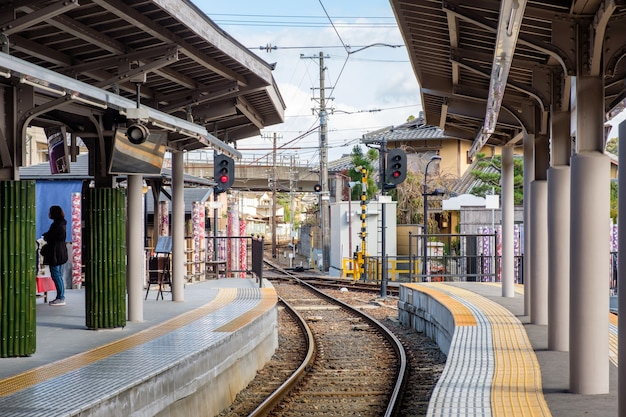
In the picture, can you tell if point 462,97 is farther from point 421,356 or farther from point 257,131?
point 257,131

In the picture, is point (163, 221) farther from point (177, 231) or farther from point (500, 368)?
point (500, 368)

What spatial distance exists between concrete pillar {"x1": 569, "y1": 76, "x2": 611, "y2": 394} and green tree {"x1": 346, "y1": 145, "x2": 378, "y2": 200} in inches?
1349

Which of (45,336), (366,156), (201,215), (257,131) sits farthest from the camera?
(366,156)

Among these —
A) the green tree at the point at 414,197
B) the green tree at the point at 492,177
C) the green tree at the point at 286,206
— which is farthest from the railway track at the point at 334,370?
the green tree at the point at 286,206

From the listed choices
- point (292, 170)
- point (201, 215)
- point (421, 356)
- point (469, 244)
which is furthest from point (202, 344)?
point (292, 170)

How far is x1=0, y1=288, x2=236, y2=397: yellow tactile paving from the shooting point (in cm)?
763

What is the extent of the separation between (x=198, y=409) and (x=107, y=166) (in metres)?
3.96

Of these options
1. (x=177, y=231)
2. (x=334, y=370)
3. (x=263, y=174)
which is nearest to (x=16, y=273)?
(x=334, y=370)

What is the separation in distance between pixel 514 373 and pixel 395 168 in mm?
13450

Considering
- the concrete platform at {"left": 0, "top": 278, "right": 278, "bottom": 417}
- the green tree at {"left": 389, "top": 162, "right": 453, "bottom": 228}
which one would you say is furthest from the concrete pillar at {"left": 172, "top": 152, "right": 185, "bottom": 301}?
the green tree at {"left": 389, "top": 162, "right": 453, "bottom": 228}

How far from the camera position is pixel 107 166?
38.4 ft

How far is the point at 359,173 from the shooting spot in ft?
138

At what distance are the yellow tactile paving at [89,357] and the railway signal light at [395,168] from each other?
8.70m

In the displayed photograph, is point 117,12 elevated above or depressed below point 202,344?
above
